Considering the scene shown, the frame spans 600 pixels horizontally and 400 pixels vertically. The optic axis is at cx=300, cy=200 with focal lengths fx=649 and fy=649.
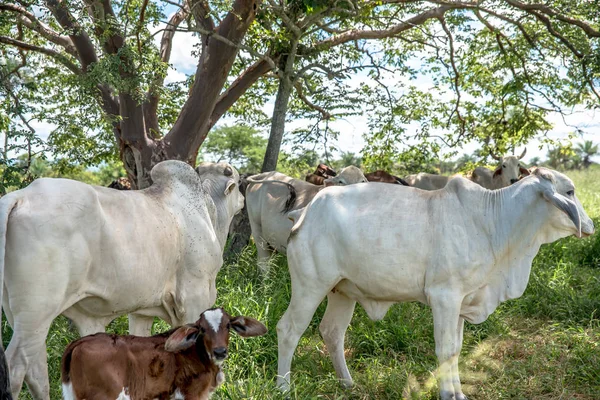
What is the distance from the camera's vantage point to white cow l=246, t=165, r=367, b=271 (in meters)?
8.10

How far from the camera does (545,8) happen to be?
9203mm

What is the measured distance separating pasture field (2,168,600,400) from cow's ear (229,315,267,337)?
62 centimetres

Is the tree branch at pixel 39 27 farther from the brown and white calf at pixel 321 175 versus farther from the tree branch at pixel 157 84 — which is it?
the brown and white calf at pixel 321 175

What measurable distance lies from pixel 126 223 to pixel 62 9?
3.36 m

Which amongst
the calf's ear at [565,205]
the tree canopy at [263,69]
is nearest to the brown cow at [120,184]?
the tree canopy at [263,69]

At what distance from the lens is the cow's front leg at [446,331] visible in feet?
15.3

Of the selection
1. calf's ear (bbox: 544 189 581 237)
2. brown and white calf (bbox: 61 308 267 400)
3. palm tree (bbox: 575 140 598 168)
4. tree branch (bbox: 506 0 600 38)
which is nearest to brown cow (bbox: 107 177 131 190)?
brown and white calf (bbox: 61 308 267 400)

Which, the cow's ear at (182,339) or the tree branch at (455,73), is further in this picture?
the tree branch at (455,73)

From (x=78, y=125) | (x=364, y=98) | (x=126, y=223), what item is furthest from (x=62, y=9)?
(x=364, y=98)

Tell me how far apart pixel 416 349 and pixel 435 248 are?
1500 mm

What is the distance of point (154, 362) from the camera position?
3.74 meters

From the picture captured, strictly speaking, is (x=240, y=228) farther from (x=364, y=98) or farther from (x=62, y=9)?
(x=62, y=9)

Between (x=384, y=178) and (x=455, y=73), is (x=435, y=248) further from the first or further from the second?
(x=455, y=73)

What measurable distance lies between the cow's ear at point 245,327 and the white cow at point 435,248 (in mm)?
995
